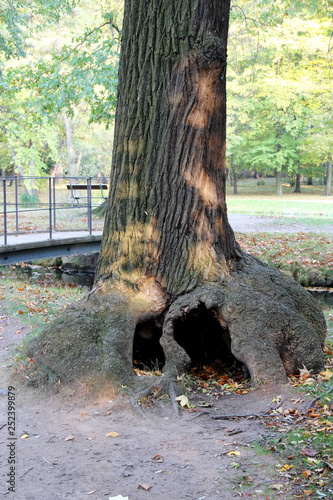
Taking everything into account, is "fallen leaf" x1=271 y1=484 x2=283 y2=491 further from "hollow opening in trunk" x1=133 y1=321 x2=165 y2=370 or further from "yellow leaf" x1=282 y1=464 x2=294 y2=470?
"hollow opening in trunk" x1=133 y1=321 x2=165 y2=370

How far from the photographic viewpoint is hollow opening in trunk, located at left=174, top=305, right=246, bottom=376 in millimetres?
5609

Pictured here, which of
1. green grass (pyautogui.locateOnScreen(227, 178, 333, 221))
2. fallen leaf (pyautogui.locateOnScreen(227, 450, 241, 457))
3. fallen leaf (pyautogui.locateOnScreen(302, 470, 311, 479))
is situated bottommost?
fallen leaf (pyautogui.locateOnScreen(227, 450, 241, 457))

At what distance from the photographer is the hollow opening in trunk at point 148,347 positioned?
5.44m

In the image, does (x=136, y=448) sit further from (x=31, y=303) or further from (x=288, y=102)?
(x=288, y=102)

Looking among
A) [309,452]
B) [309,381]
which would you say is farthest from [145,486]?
[309,381]

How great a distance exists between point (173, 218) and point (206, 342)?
5.17 ft

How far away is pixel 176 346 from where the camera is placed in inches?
195

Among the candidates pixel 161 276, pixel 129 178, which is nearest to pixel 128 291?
pixel 161 276

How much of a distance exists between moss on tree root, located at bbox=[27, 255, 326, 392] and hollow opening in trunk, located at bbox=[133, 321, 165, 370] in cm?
29

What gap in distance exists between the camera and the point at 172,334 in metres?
5.03

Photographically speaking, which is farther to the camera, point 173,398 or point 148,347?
point 148,347

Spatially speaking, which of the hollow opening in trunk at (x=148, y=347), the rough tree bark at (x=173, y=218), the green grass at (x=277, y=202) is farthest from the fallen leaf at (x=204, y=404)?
the green grass at (x=277, y=202)

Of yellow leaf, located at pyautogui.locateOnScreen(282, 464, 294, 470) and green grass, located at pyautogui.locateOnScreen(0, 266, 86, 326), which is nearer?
yellow leaf, located at pyautogui.locateOnScreen(282, 464, 294, 470)

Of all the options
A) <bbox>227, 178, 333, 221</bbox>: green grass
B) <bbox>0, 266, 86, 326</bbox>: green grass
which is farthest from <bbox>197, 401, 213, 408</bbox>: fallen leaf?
<bbox>227, 178, 333, 221</bbox>: green grass
